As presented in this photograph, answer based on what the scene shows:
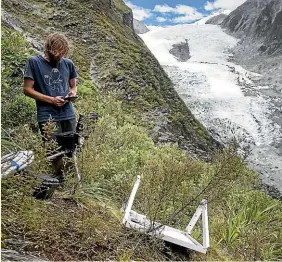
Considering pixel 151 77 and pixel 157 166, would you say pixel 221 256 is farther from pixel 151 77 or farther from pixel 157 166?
pixel 151 77

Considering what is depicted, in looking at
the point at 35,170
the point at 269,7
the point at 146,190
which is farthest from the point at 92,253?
the point at 269,7

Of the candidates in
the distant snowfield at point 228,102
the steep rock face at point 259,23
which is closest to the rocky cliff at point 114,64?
the distant snowfield at point 228,102

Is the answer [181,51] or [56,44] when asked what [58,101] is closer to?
[56,44]

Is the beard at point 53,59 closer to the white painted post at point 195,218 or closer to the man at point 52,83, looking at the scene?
the man at point 52,83

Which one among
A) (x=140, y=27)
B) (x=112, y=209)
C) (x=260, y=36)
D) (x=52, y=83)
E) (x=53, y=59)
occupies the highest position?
(x=53, y=59)

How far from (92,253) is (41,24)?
14440 millimetres

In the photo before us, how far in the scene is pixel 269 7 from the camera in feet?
212

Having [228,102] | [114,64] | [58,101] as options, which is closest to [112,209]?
[58,101]

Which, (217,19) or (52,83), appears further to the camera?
(217,19)

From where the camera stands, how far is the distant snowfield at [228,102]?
27516 millimetres

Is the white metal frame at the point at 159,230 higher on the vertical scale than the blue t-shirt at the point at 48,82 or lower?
lower

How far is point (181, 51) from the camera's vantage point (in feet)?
209

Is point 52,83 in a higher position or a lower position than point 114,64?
higher

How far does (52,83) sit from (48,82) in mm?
45
